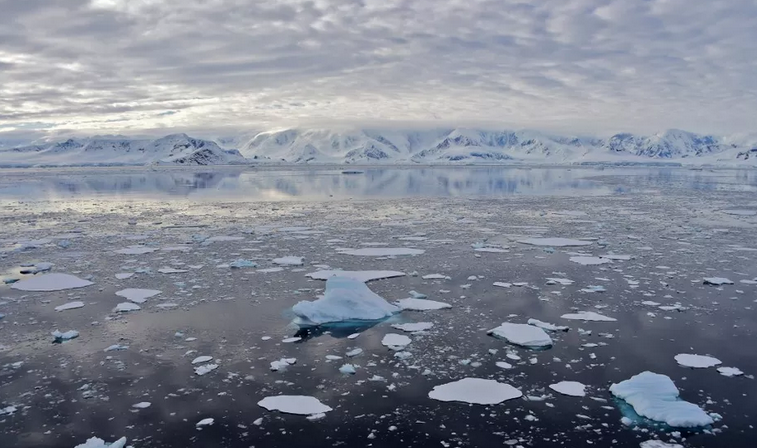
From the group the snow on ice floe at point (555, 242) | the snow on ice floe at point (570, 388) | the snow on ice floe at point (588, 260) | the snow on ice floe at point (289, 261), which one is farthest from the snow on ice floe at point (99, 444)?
the snow on ice floe at point (555, 242)

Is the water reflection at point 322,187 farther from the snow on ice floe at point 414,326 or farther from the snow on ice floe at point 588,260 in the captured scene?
the snow on ice floe at point 414,326

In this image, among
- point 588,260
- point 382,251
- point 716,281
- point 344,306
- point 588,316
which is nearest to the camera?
point 588,316

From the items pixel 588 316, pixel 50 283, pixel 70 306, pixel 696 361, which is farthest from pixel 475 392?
pixel 50 283

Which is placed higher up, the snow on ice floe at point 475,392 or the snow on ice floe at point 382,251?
the snow on ice floe at point 382,251

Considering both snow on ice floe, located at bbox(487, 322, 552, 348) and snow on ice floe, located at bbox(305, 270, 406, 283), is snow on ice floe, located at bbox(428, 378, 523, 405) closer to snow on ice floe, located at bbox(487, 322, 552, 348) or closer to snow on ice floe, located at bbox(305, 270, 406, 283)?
snow on ice floe, located at bbox(487, 322, 552, 348)

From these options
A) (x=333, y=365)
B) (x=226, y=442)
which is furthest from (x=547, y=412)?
(x=226, y=442)

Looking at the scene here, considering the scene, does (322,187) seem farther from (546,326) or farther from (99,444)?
(99,444)

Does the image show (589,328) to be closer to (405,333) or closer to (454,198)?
(405,333)
